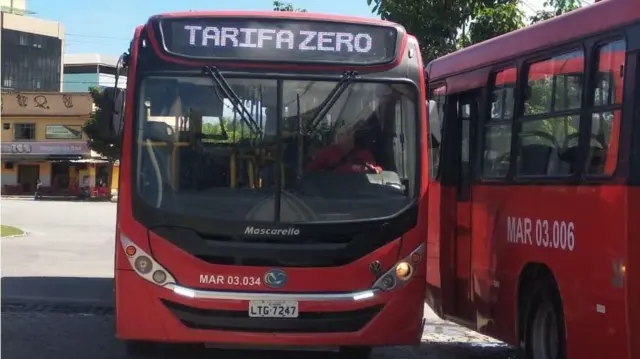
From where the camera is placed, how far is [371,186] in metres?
7.45

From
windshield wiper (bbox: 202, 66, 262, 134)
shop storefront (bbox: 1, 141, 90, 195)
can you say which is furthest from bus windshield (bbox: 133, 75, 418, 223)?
shop storefront (bbox: 1, 141, 90, 195)

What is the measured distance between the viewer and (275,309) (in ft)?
23.3

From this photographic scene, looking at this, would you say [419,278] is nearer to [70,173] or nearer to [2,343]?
[2,343]

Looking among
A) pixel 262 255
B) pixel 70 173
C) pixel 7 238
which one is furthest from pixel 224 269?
pixel 70 173

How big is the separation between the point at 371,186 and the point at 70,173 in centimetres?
6145

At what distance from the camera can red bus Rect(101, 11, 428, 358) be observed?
7.12 m

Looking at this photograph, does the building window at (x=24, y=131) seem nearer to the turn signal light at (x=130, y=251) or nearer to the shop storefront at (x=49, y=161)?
the shop storefront at (x=49, y=161)

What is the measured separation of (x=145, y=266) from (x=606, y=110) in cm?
359

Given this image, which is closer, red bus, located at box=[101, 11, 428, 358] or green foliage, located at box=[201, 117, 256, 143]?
red bus, located at box=[101, 11, 428, 358]

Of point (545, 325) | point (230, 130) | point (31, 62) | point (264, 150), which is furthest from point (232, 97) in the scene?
point (31, 62)

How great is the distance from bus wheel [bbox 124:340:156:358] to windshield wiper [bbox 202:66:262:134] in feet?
7.44

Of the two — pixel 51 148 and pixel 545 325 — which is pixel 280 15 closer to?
pixel 545 325

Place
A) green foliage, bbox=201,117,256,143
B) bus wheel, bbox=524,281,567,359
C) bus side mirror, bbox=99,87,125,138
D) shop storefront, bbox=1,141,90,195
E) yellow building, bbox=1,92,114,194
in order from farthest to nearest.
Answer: yellow building, bbox=1,92,114,194 → shop storefront, bbox=1,141,90,195 → bus side mirror, bbox=99,87,125,138 → green foliage, bbox=201,117,256,143 → bus wheel, bbox=524,281,567,359

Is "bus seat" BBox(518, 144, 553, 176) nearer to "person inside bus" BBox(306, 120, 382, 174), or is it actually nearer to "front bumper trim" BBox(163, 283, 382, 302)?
"person inside bus" BBox(306, 120, 382, 174)
